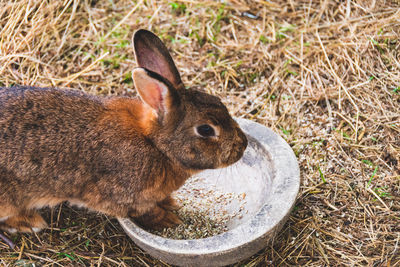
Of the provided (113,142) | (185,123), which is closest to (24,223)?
(113,142)

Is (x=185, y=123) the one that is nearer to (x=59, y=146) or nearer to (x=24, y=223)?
(x=59, y=146)

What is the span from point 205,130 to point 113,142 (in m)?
0.67

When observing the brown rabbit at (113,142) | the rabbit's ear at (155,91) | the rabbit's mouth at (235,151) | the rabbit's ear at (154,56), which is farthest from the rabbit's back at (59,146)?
the rabbit's mouth at (235,151)

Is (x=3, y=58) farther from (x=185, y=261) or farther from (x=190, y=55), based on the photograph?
(x=185, y=261)

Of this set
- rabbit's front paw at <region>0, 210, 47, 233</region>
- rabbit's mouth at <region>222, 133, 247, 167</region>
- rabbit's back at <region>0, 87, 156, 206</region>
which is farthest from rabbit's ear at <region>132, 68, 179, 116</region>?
rabbit's front paw at <region>0, 210, 47, 233</region>

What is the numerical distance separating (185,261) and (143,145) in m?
0.86

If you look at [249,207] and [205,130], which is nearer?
[205,130]

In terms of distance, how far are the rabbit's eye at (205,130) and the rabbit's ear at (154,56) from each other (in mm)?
331

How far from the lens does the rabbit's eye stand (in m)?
A: 3.40

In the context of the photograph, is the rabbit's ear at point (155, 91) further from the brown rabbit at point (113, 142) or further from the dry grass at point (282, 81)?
the dry grass at point (282, 81)

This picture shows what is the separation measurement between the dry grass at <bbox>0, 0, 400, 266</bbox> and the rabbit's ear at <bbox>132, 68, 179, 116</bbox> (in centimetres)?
125

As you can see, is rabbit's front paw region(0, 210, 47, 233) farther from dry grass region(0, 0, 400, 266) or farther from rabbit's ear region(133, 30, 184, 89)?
rabbit's ear region(133, 30, 184, 89)

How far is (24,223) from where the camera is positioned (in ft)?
13.2

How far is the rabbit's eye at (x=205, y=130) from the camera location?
3.40 m
